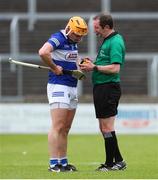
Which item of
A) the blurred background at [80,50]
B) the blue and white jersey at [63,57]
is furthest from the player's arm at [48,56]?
the blurred background at [80,50]

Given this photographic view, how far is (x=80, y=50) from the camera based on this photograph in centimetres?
2814

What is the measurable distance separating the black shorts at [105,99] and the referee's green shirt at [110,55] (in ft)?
0.28

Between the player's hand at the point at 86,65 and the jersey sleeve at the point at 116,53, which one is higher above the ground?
the jersey sleeve at the point at 116,53

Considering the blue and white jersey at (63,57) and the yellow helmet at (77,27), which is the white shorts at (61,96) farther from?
the yellow helmet at (77,27)

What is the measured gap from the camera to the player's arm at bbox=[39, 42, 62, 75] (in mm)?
10727

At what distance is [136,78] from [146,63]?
0.58 metres

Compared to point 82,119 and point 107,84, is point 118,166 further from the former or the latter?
point 82,119

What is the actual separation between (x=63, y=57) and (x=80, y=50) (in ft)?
56.0

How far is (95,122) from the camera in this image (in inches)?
901

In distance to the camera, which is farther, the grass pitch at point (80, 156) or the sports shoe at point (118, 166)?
the sports shoe at point (118, 166)

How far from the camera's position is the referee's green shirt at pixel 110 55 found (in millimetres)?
10914

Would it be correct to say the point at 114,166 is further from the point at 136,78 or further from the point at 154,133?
the point at 136,78

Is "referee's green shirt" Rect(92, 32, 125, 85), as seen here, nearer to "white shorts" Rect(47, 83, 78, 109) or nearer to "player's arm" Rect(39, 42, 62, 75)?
"white shorts" Rect(47, 83, 78, 109)

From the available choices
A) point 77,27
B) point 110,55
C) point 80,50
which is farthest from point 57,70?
point 80,50
